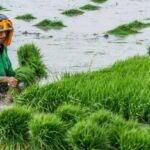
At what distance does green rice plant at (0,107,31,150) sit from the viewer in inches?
194

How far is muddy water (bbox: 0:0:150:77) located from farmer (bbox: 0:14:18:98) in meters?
2.27

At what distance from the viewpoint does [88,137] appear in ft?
14.9

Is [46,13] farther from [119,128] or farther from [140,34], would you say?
[119,128]

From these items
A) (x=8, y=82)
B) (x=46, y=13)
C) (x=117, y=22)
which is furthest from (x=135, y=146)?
(x=46, y=13)

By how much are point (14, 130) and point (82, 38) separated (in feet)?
29.2

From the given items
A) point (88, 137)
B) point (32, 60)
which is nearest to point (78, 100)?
point (88, 137)

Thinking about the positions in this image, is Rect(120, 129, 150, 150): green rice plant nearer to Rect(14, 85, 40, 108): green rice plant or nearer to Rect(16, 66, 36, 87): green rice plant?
Rect(14, 85, 40, 108): green rice plant

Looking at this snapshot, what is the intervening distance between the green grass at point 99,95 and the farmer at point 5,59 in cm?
37

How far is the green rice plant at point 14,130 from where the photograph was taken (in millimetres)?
4922

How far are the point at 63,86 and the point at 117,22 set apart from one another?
425 inches

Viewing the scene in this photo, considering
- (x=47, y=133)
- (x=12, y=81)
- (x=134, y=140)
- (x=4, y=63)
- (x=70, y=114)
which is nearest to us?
(x=134, y=140)

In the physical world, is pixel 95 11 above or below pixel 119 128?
below

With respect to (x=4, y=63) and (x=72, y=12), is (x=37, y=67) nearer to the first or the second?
(x=4, y=63)

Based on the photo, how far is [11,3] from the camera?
77.5 feet
